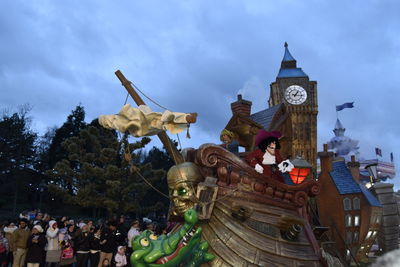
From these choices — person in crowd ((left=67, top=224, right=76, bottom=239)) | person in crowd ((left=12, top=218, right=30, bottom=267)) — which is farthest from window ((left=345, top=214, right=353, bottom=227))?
person in crowd ((left=12, top=218, right=30, bottom=267))

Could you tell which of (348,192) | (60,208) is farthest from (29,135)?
(348,192)

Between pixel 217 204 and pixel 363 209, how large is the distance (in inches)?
344

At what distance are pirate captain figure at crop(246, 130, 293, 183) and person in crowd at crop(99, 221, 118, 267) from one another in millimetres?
4587

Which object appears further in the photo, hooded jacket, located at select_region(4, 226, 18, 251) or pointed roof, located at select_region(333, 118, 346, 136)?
pointed roof, located at select_region(333, 118, 346, 136)

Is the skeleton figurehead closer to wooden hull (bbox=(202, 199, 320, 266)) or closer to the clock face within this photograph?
wooden hull (bbox=(202, 199, 320, 266))

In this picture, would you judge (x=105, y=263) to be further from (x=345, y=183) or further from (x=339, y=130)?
(x=339, y=130)

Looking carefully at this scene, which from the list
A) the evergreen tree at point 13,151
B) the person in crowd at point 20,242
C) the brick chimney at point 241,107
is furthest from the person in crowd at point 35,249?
the evergreen tree at point 13,151

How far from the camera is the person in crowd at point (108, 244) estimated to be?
8.48 meters

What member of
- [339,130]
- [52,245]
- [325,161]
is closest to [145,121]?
[52,245]

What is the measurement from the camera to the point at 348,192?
11766mm

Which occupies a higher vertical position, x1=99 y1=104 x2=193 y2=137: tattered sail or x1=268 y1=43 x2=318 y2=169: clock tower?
x1=268 y1=43 x2=318 y2=169: clock tower

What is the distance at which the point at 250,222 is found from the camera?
16.3ft

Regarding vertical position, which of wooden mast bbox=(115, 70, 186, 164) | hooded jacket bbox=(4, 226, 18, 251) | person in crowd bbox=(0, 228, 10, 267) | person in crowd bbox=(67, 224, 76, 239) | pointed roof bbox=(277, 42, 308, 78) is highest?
pointed roof bbox=(277, 42, 308, 78)

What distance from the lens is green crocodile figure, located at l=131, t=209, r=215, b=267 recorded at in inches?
164
